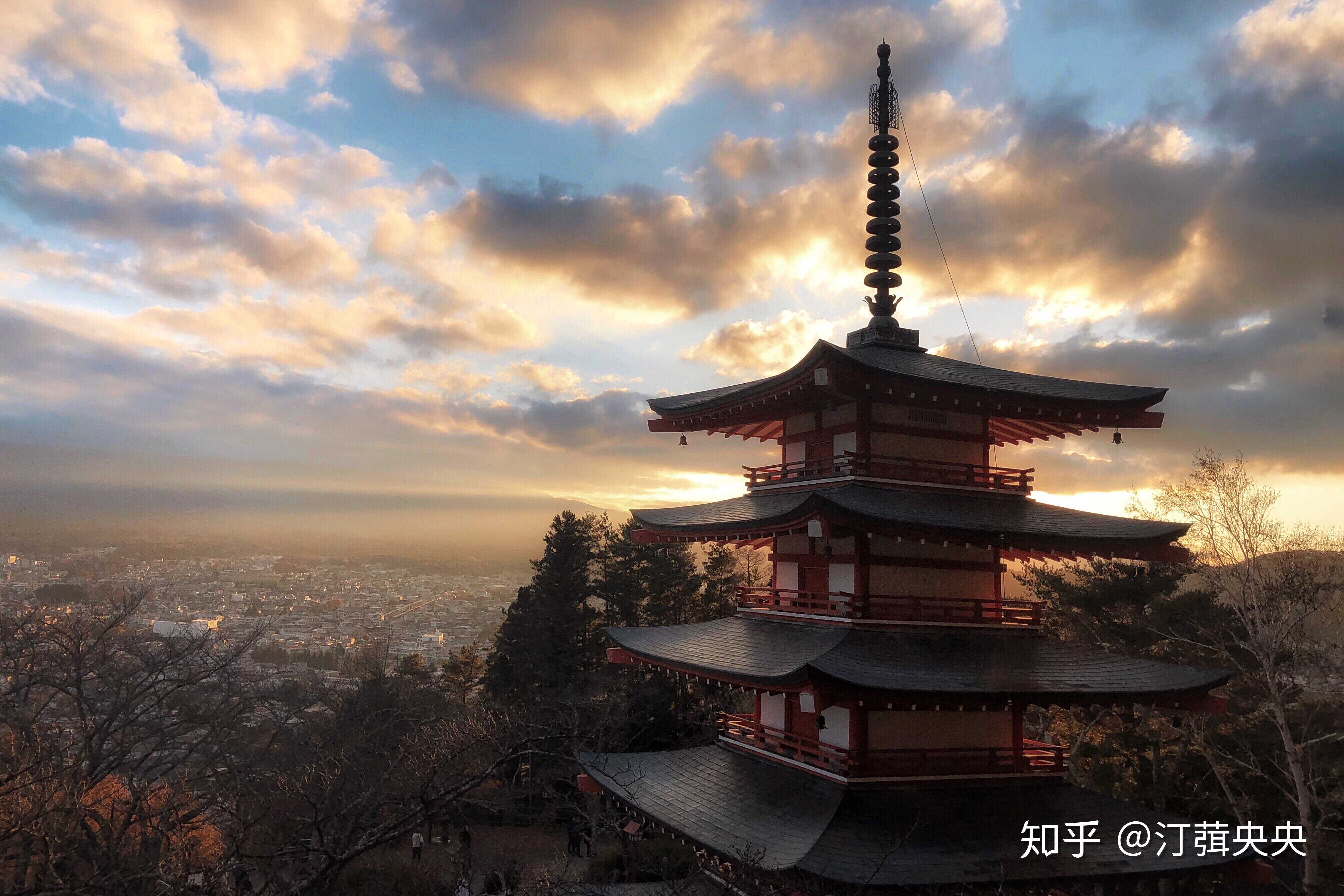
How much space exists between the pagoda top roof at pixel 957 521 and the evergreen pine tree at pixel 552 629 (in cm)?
2599

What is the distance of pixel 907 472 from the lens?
47.2 ft

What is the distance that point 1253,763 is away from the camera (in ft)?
73.6

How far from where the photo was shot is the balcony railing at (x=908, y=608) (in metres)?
13.5

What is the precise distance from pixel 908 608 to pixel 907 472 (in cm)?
258

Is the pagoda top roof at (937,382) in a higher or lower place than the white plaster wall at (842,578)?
higher

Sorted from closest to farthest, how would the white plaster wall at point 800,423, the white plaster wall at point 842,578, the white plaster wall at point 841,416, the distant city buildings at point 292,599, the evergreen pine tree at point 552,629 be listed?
the white plaster wall at point 842,578 < the white plaster wall at point 841,416 < the white plaster wall at point 800,423 < the evergreen pine tree at point 552,629 < the distant city buildings at point 292,599

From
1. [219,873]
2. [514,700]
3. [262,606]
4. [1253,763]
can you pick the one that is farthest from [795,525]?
[262,606]

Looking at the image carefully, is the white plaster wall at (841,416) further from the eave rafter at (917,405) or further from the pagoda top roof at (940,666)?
the pagoda top roof at (940,666)

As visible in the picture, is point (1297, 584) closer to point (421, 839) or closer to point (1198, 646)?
point (1198, 646)

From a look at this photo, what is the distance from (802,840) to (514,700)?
29035 millimetres

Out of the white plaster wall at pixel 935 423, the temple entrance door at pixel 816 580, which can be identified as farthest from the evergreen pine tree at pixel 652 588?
the white plaster wall at pixel 935 423

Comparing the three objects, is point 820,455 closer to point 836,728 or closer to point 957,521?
point 957,521

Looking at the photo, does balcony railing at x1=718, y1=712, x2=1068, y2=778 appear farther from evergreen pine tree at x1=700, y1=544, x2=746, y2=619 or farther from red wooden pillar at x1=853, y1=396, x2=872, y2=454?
evergreen pine tree at x1=700, y1=544, x2=746, y2=619

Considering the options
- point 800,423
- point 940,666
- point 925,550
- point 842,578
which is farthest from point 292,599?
point 940,666
